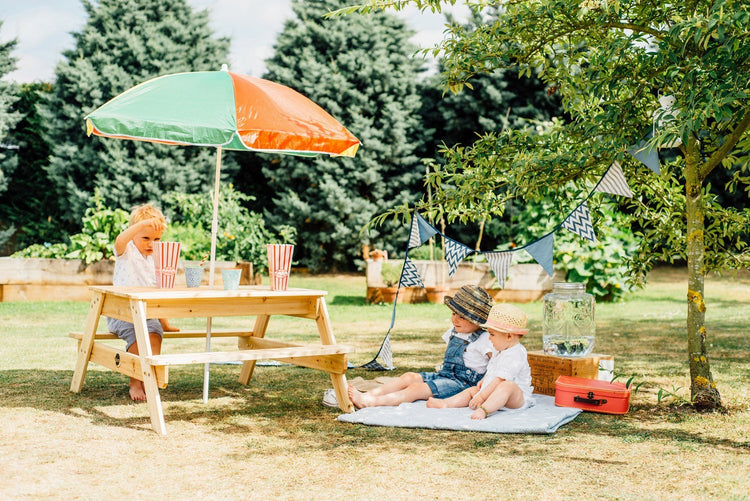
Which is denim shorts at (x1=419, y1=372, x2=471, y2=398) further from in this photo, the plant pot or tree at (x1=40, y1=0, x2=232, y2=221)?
tree at (x1=40, y1=0, x2=232, y2=221)

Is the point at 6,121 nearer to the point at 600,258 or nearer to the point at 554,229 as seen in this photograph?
the point at 600,258

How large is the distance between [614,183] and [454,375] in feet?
5.45

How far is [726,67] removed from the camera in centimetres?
372

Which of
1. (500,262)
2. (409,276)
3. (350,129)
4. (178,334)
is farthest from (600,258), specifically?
(178,334)

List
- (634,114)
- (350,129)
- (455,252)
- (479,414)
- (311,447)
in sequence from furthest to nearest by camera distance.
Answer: (350,129)
(455,252)
(634,114)
(479,414)
(311,447)

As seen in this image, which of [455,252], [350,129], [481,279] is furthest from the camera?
[350,129]

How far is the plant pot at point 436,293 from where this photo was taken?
11.5 metres

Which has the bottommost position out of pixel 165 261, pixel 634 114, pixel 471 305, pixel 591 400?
pixel 591 400

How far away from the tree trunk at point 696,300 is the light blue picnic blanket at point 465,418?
0.77m

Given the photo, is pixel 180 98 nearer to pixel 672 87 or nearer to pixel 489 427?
pixel 489 427

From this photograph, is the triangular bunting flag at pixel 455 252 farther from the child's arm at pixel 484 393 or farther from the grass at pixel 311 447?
the grass at pixel 311 447

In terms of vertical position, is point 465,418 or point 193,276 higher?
point 193,276

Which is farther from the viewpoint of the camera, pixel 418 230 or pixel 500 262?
pixel 418 230

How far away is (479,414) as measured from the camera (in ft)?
14.2
